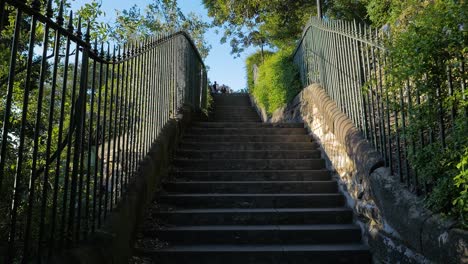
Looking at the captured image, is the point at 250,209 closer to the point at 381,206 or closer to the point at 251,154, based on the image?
the point at 251,154

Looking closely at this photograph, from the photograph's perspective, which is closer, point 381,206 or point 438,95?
point 438,95

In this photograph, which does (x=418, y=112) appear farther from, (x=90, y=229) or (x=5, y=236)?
(x=5, y=236)

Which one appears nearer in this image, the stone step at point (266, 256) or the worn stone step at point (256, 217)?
the stone step at point (266, 256)

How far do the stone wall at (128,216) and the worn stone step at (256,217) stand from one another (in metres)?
0.40

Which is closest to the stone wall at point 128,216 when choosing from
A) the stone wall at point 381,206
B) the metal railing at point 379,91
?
the stone wall at point 381,206

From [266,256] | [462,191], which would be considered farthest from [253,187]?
[462,191]

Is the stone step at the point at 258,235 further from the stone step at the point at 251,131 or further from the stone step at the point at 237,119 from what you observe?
the stone step at the point at 237,119

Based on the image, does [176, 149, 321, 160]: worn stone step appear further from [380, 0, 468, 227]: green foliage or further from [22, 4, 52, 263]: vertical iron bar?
[22, 4, 52, 263]: vertical iron bar

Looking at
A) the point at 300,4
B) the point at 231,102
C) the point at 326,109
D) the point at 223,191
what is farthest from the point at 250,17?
the point at 223,191

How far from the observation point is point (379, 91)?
154 inches

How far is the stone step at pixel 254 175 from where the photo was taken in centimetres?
539

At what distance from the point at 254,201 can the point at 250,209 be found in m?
0.14

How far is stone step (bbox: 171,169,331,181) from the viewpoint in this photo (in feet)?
17.7

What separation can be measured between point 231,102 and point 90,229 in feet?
49.1
